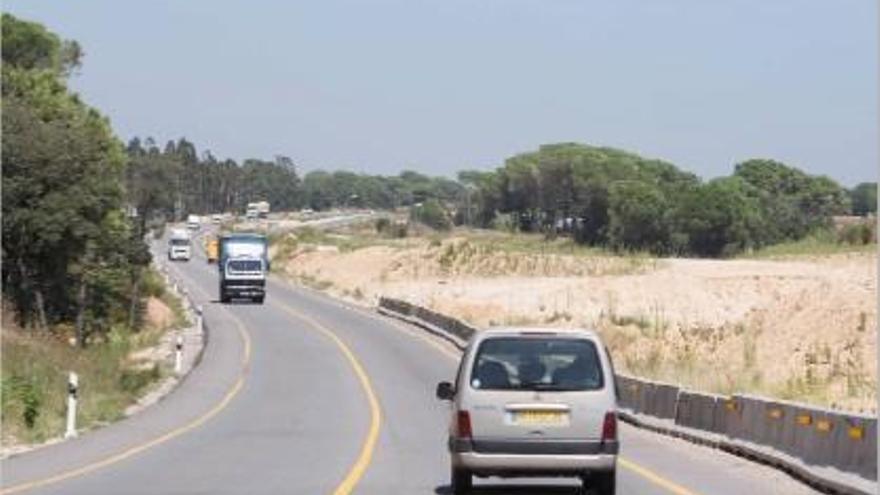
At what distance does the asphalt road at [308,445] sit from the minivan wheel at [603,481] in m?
1.47

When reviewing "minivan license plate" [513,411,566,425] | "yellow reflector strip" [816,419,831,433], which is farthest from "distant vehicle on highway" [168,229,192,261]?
"minivan license plate" [513,411,566,425]

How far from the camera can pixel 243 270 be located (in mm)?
84750

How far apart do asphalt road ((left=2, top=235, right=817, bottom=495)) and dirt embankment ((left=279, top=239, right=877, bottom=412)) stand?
19.7 feet

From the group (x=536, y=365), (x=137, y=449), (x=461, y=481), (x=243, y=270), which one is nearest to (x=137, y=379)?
(x=137, y=449)

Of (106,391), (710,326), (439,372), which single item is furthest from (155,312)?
(106,391)

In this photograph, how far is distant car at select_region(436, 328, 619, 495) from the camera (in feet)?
51.9

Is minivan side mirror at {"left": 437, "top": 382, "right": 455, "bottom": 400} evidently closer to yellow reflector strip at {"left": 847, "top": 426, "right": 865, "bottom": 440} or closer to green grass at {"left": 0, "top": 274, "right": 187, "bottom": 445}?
yellow reflector strip at {"left": 847, "top": 426, "right": 865, "bottom": 440}

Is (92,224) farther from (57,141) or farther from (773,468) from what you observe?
(773,468)

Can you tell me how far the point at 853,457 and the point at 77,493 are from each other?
28.6 feet

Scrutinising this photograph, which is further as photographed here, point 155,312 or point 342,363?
point 155,312

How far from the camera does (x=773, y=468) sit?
66.8 feet

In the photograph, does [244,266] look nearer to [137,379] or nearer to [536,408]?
[137,379]

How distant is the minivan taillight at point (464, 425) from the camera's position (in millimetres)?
15938

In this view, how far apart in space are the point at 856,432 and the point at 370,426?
13.5 metres
